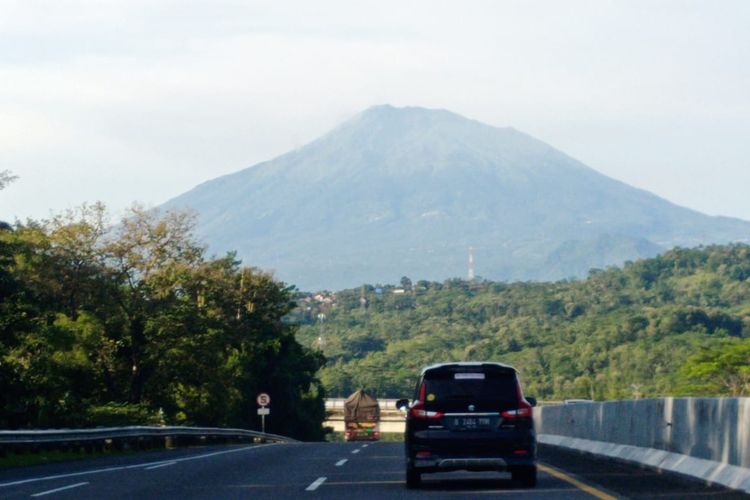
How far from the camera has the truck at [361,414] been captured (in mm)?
113500

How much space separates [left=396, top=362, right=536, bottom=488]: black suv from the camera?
18.0 m

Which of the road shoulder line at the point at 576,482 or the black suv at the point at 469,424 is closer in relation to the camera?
the road shoulder line at the point at 576,482

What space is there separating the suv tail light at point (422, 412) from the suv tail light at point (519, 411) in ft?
2.86

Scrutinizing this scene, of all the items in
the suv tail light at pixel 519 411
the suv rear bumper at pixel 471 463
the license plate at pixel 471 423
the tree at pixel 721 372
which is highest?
the tree at pixel 721 372

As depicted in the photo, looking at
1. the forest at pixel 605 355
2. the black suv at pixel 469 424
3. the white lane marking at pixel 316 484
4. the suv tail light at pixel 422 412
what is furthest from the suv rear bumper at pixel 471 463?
the forest at pixel 605 355

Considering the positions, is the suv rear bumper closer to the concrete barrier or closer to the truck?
the concrete barrier

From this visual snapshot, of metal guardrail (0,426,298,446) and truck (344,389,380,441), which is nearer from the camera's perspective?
metal guardrail (0,426,298,446)

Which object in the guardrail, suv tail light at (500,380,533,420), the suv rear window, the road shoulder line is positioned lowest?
the road shoulder line

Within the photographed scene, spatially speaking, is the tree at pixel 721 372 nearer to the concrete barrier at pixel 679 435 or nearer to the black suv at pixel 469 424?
the concrete barrier at pixel 679 435

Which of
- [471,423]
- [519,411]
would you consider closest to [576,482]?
[519,411]

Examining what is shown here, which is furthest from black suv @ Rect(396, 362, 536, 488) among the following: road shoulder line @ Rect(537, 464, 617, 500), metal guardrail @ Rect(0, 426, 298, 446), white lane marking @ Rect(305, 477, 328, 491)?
metal guardrail @ Rect(0, 426, 298, 446)

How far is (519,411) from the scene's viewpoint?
1816 cm

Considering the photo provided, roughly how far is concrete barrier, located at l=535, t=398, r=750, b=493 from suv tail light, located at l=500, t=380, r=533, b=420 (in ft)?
7.70

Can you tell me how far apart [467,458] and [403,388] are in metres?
151
